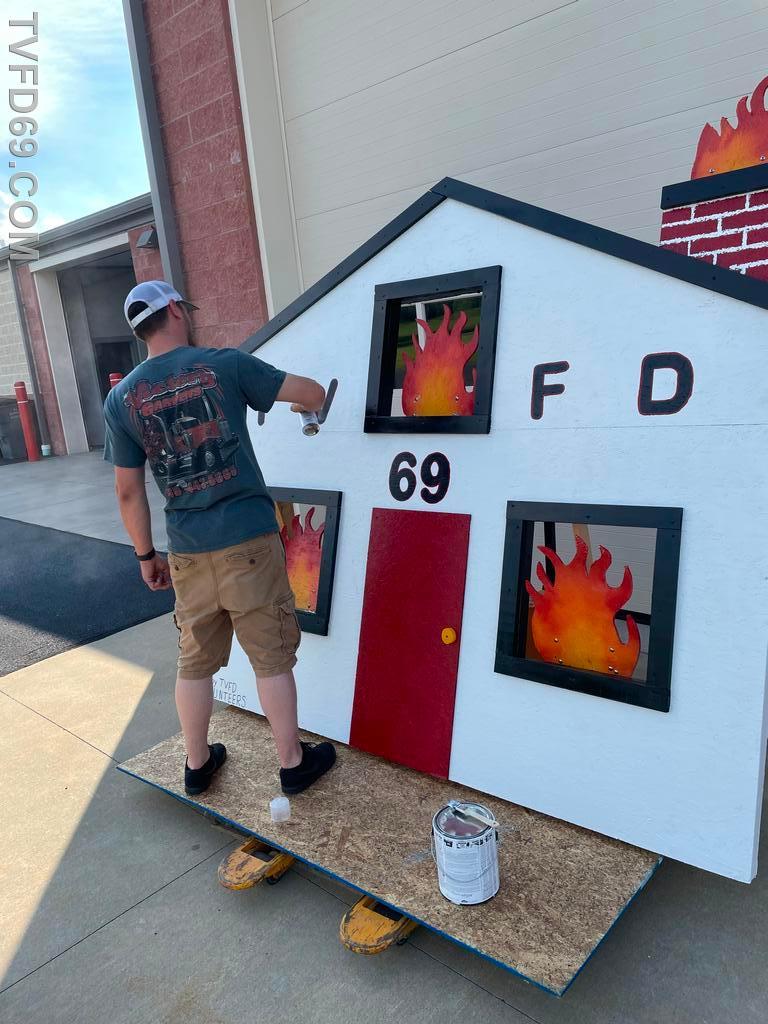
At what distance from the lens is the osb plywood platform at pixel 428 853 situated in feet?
6.04

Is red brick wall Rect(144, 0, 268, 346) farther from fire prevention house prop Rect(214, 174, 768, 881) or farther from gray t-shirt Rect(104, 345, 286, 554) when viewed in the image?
gray t-shirt Rect(104, 345, 286, 554)

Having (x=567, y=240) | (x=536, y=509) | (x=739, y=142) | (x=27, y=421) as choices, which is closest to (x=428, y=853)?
(x=536, y=509)

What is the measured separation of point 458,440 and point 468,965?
1.62 m

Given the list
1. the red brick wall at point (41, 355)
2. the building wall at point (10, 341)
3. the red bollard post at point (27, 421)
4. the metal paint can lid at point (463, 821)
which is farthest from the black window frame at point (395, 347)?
the building wall at point (10, 341)

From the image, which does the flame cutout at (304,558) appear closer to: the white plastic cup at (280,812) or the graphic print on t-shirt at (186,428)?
the graphic print on t-shirt at (186,428)

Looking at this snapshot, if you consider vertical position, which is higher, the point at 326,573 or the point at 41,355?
the point at 41,355

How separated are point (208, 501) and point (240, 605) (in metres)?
0.38

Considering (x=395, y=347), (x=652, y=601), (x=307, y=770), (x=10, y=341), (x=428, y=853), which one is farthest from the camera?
(x=10, y=341)

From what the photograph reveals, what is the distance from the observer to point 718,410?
1.99 meters

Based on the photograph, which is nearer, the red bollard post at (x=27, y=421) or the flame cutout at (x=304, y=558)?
the flame cutout at (x=304, y=558)

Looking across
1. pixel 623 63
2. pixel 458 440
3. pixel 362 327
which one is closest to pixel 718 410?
pixel 458 440

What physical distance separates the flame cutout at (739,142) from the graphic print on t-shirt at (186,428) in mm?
1826

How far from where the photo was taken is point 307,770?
2551 millimetres

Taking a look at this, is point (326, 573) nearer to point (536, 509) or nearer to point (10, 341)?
point (536, 509)
